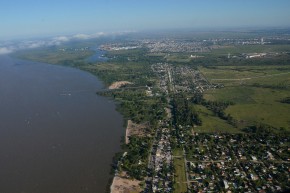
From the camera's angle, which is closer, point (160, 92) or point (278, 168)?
point (278, 168)

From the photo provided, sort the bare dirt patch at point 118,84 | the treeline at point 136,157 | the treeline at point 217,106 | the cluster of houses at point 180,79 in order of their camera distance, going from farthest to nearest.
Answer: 1. the bare dirt patch at point 118,84
2. the cluster of houses at point 180,79
3. the treeline at point 217,106
4. the treeline at point 136,157

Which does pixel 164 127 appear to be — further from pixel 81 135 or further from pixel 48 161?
pixel 48 161

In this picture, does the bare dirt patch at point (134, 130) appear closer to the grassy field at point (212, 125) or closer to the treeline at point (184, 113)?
the treeline at point (184, 113)

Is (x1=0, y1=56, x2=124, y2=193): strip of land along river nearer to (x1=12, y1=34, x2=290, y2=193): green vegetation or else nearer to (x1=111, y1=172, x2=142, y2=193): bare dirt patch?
(x1=111, y1=172, x2=142, y2=193): bare dirt patch

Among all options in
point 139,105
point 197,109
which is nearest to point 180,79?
point 139,105

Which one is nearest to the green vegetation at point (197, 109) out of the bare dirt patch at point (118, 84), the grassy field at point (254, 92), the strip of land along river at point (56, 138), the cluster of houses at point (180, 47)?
the grassy field at point (254, 92)

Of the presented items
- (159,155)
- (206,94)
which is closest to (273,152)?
(159,155)
